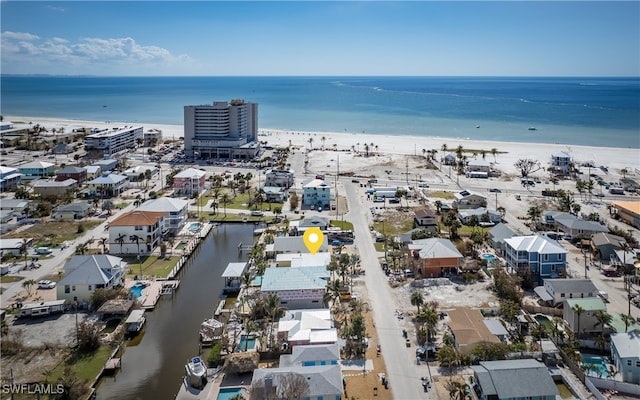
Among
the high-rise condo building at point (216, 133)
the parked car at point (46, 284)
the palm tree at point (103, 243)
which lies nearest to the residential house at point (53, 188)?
the palm tree at point (103, 243)

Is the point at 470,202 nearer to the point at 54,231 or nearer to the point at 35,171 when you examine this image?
the point at 54,231

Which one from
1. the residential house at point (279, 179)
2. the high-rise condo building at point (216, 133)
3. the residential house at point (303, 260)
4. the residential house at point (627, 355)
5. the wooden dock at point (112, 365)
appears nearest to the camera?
the residential house at point (627, 355)

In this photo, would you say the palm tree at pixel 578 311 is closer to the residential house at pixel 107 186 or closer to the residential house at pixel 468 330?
the residential house at pixel 468 330

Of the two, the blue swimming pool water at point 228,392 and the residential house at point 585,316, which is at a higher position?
the residential house at point 585,316

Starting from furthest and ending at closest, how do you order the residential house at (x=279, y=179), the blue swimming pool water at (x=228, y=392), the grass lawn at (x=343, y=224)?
1. the residential house at (x=279, y=179)
2. the grass lawn at (x=343, y=224)
3. the blue swimming pool water at (x=228, y=392)

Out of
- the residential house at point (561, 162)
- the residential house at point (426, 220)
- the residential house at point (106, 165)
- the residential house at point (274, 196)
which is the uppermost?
the residential house at point (561, 162)

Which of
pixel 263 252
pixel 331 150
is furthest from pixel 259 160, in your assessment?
pixel 263 252

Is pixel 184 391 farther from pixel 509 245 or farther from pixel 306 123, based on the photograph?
pixel 306 123

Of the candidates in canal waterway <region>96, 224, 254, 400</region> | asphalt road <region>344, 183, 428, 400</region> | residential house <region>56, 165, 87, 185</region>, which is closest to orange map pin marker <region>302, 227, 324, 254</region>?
asphalt road <region>344, 183, 428, 400</region>
